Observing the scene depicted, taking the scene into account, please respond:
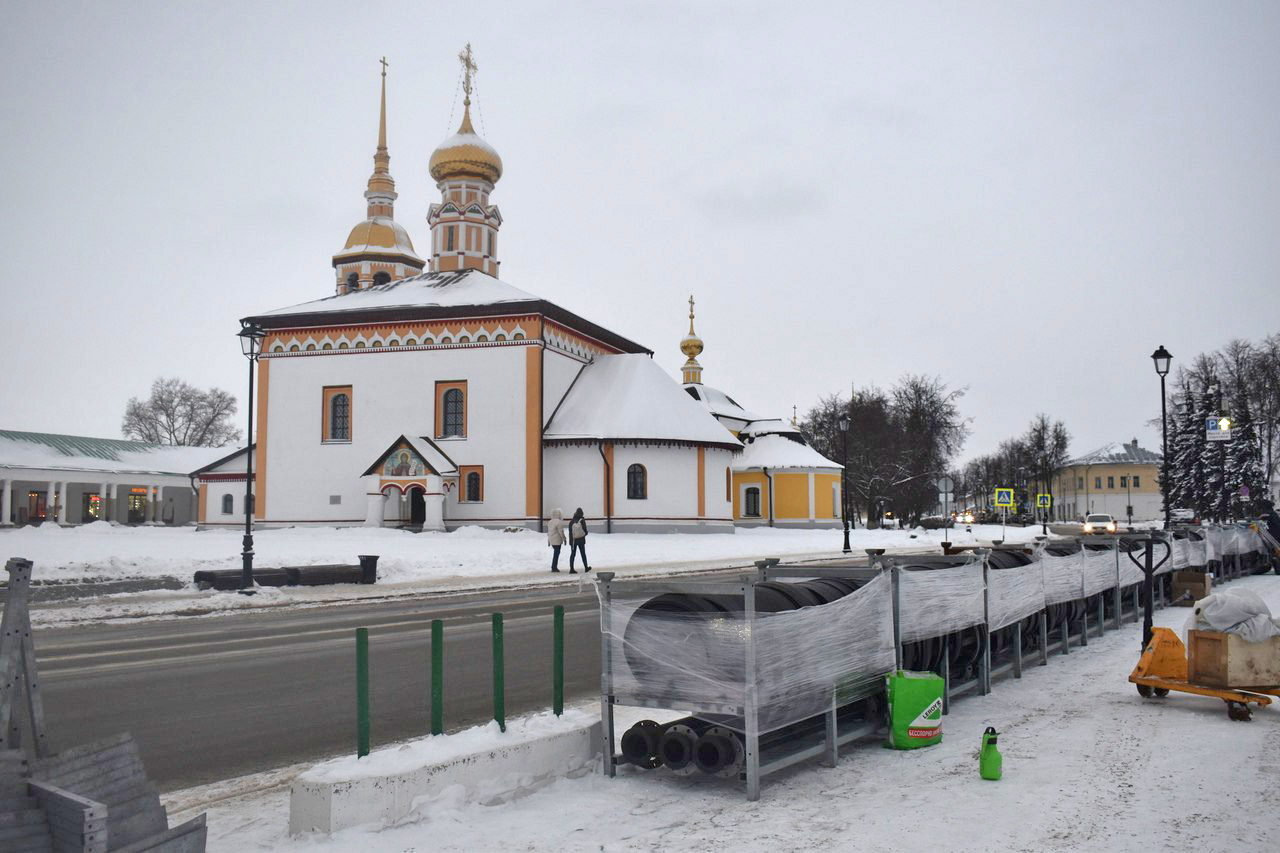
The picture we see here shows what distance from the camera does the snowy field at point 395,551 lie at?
941 inches

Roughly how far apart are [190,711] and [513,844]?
4.92 m

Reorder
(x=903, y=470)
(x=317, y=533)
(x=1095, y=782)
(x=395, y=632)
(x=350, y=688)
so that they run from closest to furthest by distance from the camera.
→ 1. (x=1095, y=782)
2. (x=350, y=688)
3. (x=395, y=632)
4. (x=317, y=533)
5. (x=903, y=470)

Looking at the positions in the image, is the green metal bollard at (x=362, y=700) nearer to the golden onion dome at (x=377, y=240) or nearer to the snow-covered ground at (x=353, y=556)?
the snow-covered ground at (x=353, y=556)

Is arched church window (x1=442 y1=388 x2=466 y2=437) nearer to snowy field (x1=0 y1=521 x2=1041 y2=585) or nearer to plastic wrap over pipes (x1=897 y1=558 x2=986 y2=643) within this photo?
snowy field (x1=0 y1=521 x2=1041 y2=585)

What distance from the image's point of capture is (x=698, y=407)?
2002 inches

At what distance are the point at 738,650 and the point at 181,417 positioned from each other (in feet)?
382

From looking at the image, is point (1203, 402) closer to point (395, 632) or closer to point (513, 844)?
point (395, 632)

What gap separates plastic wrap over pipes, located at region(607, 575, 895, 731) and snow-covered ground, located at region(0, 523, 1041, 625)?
13976 millimetres

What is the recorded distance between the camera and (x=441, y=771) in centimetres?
606

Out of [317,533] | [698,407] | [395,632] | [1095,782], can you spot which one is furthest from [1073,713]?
[698,407]

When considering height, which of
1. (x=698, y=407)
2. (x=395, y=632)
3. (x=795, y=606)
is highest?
(x=698, y=407)

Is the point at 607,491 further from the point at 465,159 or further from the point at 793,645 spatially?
the point at 793,645

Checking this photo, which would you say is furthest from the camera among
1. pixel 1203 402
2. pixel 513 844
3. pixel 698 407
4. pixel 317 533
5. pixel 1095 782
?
pixel 1203 402

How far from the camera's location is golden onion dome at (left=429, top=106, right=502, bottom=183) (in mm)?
55094
